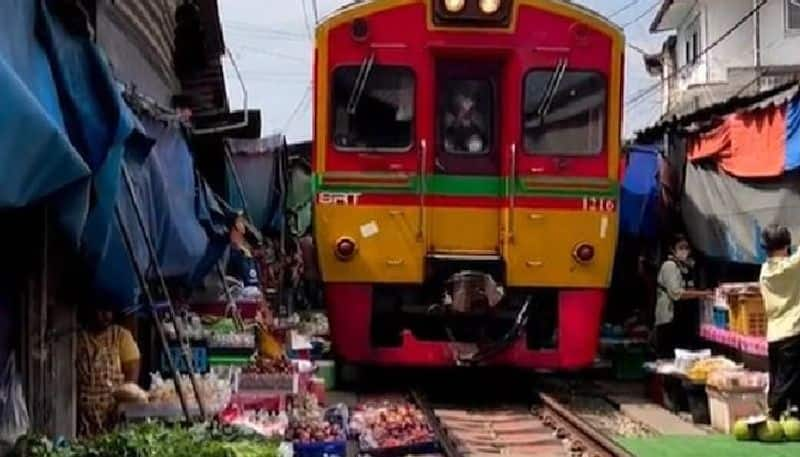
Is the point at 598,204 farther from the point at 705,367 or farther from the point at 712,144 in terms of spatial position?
the point at 712,144

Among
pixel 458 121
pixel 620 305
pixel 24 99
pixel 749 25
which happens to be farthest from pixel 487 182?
pixel 749 25

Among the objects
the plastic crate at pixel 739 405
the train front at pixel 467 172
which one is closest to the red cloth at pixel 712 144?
the train front at pixel 467 172

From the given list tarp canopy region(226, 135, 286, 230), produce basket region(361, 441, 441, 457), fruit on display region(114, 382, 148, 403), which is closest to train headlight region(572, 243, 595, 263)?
produce basket region(361, 441, 441, 457)

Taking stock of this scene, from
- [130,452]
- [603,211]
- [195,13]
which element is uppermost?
[195,13]

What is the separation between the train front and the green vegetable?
19.7ft

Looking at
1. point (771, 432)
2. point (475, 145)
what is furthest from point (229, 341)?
Answer: point (771, 432)

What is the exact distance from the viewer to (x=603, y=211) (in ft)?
41.3

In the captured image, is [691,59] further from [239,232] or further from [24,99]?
[24,99]

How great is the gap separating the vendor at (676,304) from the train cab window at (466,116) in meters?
2.97

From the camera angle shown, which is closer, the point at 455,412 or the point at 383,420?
the point at 383,420

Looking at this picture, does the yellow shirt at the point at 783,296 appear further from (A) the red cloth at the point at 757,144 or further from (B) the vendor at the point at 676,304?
(B) the vendor at the point at 676,304

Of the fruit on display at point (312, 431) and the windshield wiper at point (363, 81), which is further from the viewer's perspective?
the windshield wiper at point (363, 81)

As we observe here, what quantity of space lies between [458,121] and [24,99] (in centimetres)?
824

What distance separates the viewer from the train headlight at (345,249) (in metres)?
12.6
